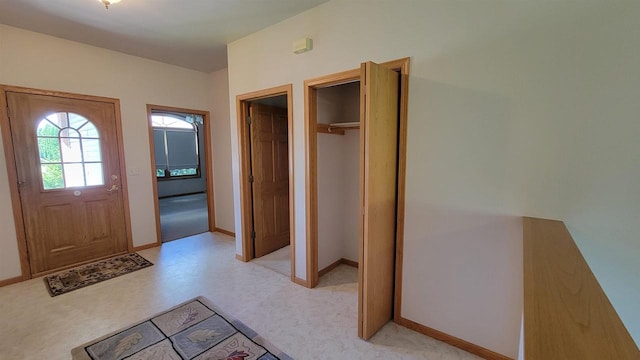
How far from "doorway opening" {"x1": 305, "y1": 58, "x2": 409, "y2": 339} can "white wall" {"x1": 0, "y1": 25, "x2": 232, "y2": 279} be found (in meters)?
2.27

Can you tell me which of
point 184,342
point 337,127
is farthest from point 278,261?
point 337,127

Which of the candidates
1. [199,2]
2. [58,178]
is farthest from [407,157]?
[58,178]

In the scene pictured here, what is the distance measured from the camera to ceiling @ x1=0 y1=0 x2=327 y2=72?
7.59 ft

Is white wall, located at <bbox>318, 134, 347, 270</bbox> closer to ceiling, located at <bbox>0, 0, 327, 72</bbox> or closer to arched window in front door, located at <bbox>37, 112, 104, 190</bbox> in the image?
ceiling, located at <bbox>0, 0, 327, 72</bbox>

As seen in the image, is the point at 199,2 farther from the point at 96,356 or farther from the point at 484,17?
the point at 96,356

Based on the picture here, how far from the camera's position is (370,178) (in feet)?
5.95

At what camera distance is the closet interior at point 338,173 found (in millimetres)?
2928

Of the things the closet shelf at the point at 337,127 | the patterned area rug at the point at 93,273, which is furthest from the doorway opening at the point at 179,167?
the closet shelf at the point at 337,127

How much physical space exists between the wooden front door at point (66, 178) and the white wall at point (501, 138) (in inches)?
124

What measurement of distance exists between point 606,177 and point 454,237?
86 cm

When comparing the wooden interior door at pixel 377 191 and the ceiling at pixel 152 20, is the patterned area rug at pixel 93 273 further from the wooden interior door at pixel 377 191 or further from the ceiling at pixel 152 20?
the wooden interior door at pixel 377 191

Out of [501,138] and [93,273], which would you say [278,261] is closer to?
[93,273]

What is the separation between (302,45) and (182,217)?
15.9 ft

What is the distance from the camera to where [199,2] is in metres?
2.27
